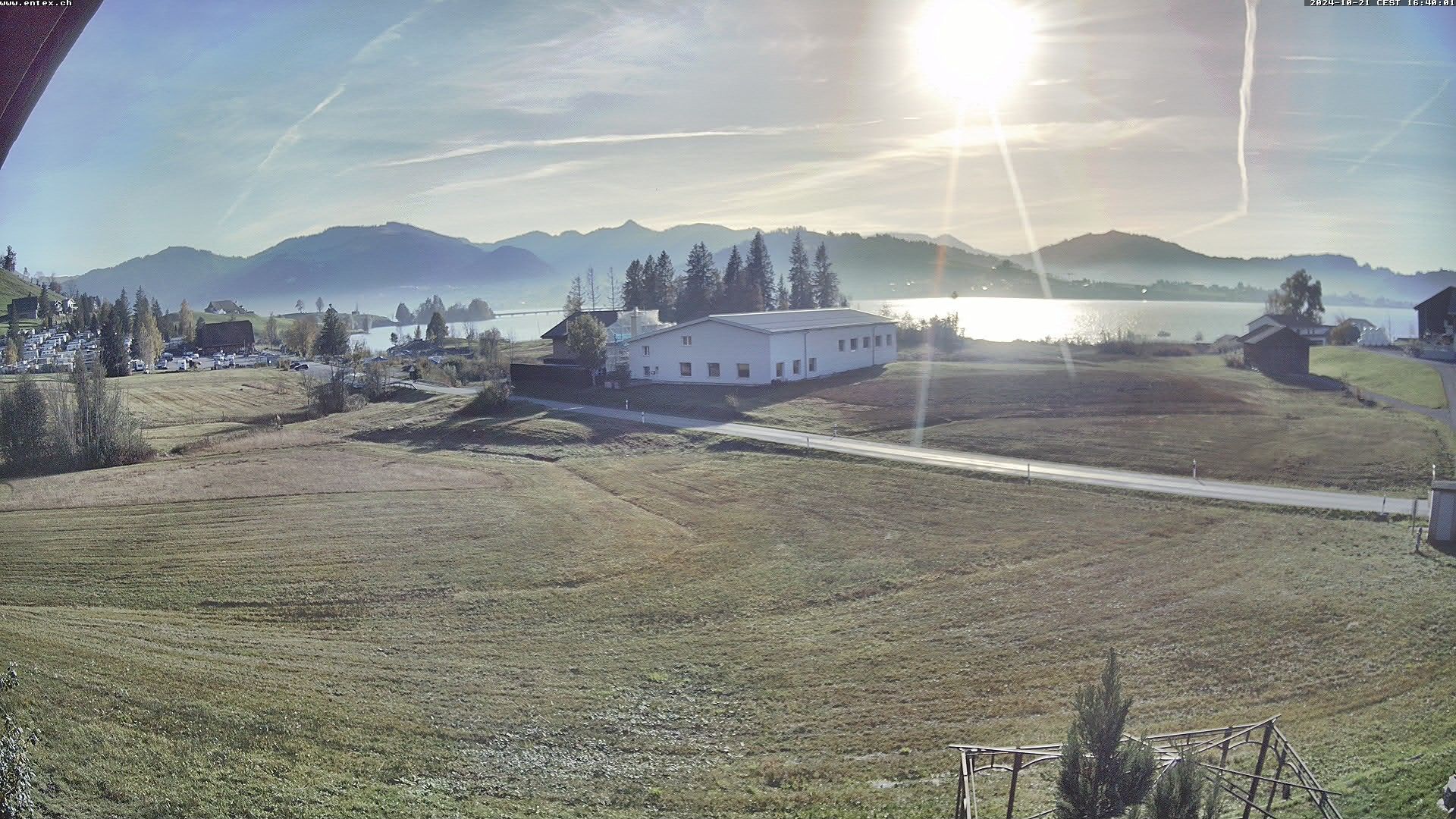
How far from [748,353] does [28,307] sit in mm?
87141

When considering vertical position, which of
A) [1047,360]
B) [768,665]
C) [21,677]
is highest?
[1047,360]

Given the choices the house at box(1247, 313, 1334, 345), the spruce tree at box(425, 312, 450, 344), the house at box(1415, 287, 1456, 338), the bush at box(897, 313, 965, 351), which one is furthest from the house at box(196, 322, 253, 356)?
the house at box(1415, 287, 1456, 338)

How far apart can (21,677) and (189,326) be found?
4170 inches

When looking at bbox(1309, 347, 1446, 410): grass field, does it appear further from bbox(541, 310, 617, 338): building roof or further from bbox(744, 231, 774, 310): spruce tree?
bbox(744, 231, 774, 310): spruce tree

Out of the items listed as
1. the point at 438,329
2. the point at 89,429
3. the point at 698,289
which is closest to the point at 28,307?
the point at 438,329

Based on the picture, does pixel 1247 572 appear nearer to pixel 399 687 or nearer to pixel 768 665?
pixel 768 665

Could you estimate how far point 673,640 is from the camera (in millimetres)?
14445

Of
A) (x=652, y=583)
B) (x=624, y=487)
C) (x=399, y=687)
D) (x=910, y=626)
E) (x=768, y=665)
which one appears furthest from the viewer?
(x=624, y=487)

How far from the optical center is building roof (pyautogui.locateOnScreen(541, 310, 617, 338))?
190 feet

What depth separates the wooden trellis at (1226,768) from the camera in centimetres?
655

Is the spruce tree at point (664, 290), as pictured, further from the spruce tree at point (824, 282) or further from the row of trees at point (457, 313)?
the row of trees at point (457, 313)

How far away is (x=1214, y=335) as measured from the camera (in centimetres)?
7262

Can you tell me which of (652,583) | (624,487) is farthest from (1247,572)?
(624,487)

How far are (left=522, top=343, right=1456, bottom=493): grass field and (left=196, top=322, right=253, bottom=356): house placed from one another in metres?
59.3
